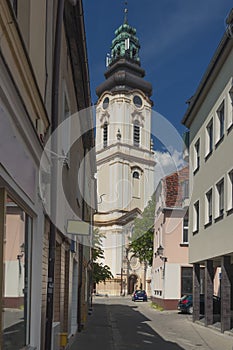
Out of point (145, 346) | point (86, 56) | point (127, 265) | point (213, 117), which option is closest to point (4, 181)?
point (86, 56)

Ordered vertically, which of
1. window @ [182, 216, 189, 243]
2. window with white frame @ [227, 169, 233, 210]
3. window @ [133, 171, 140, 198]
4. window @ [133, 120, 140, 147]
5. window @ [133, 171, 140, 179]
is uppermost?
window @ [133, 120, 140, 147]

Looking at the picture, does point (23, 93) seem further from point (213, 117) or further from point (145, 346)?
point (213, 117)

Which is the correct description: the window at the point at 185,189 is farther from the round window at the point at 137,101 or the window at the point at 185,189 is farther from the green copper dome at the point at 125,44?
the green copper dome at the point at 125,44

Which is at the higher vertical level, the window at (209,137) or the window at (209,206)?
the window at (209,137)

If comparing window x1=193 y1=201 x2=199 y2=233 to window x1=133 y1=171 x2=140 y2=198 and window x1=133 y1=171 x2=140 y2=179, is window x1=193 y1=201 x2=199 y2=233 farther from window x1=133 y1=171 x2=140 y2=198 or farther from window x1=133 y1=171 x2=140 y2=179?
window x1=133 y1=171 x2=140 y2=179

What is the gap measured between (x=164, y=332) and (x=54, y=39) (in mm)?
14712

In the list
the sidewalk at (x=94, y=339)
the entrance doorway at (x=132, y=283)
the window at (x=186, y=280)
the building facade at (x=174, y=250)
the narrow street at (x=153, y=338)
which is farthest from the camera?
the entrance doorway at (x=132, y=283)

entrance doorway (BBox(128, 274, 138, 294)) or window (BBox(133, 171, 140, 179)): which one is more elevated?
window (BBox(133, 171, 140, 179))

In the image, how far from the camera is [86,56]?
12922 mm

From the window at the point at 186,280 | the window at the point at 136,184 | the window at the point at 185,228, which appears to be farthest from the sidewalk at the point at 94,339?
the window at the point at 136,184

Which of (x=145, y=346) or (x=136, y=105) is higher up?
(x=136, y=105)

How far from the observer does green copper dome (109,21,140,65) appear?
295 feet

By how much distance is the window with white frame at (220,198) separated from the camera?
69.8 feet

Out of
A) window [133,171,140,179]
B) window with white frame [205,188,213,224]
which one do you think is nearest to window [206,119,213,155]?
window with white frame [205,188,213,224]
